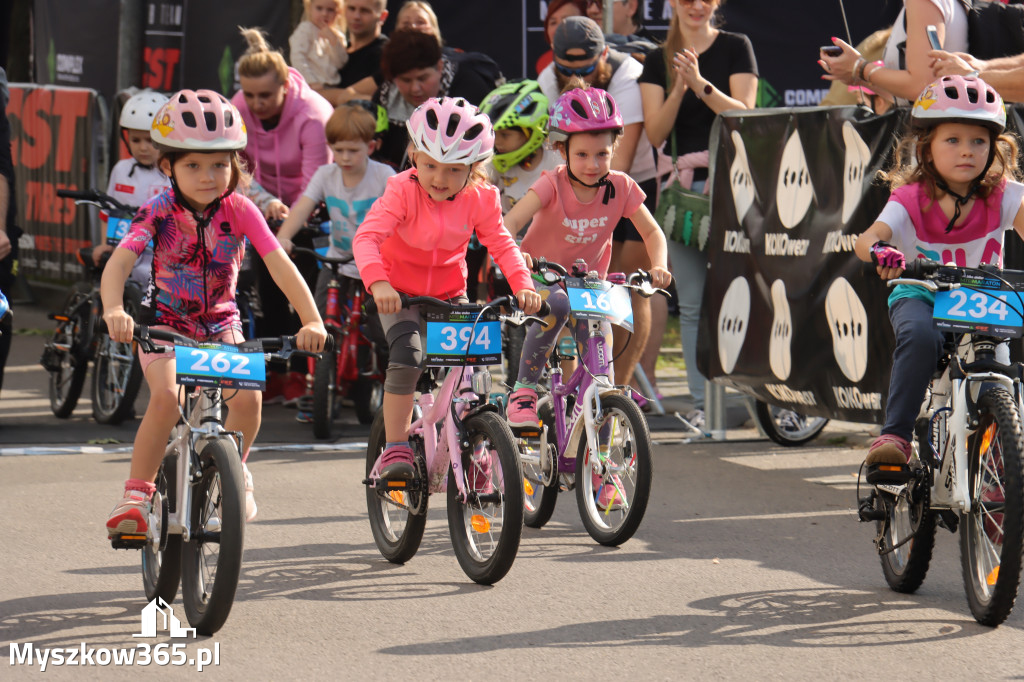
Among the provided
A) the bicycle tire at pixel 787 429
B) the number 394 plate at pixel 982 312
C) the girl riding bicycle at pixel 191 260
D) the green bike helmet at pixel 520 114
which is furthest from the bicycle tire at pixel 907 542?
the green bike helmet at pixel 520 114

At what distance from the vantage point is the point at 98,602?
575cm

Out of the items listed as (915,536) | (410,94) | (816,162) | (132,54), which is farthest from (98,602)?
(132,54)

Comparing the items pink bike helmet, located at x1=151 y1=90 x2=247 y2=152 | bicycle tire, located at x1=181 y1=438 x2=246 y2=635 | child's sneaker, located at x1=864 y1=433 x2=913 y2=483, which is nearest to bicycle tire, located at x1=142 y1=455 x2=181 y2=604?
bicycle tire, located at x1=181 y1=438 x2=246 y2=635

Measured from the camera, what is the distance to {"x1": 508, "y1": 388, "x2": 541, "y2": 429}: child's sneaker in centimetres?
718

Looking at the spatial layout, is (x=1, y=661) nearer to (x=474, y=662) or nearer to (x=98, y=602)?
(x=98, y=602)

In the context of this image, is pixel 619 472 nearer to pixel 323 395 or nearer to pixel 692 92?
pixel 323 395

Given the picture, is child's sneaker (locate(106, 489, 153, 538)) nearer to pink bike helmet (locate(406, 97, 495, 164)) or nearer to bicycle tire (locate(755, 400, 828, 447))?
pink bike helmet (locate(406, 97, 495, 164))

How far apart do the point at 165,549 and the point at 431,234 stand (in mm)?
1799

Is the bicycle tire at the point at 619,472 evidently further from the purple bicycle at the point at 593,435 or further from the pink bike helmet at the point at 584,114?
the pink bike helmet at the point at 584,114

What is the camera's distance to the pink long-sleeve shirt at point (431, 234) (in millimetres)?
6492

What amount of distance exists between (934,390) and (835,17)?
9.83 m

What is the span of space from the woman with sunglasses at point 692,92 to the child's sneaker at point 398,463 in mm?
3976

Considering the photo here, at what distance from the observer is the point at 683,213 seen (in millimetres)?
10016

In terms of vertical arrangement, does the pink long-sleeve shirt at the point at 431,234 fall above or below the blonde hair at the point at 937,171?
below
